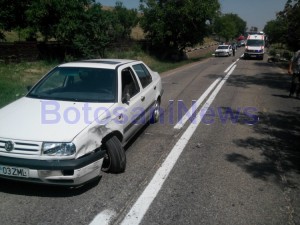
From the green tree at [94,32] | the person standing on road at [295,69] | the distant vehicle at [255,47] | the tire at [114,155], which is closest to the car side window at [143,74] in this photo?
the tire at [114,155]

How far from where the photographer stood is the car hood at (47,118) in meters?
3.98

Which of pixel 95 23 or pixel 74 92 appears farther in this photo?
pixel 95 23

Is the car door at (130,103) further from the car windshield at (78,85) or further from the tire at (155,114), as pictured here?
the tire at (155,114)

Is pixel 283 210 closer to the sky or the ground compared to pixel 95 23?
closer to the ground

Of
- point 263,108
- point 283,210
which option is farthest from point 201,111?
point 283,210

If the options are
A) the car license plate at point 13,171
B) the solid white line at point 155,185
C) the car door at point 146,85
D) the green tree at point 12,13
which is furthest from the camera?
the green tree at point 12,13

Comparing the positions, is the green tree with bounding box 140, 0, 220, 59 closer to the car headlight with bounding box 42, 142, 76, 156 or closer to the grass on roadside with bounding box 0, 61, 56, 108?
the grass on roadside with bounding box 0, 61, 56, 108

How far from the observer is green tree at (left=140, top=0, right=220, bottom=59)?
32844 millimetres

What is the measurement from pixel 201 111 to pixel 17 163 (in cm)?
629

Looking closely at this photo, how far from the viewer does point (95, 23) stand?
62.4ft

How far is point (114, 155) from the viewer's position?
4602 mm

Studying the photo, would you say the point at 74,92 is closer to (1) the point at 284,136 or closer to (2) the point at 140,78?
(2) the point at 140,78

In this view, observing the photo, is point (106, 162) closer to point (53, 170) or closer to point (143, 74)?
point (53, 170)

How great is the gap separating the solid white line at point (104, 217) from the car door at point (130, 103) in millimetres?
1575
